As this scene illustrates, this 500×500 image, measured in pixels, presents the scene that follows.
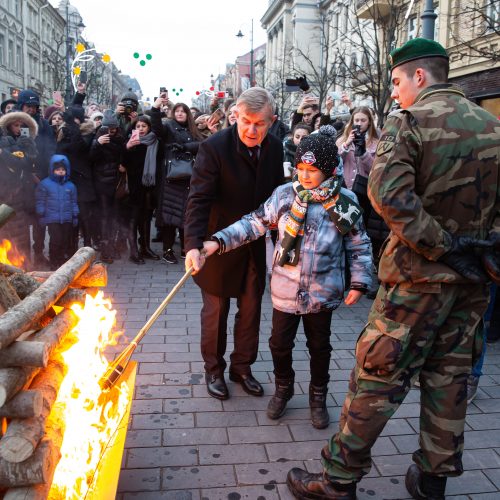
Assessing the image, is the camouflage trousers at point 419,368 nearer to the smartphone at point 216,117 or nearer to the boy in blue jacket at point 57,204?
the boy in blue jacket at point 57,204

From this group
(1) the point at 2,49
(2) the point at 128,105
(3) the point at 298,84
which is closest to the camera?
(3) the point at 298,84

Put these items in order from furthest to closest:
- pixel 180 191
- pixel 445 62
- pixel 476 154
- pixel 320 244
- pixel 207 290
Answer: pixel 180 191
pixel 207 290
pixel 320 244
pixel 445 62
pixel 476 154

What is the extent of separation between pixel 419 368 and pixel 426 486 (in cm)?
68

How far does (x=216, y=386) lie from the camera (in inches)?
163

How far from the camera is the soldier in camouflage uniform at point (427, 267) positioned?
254cm

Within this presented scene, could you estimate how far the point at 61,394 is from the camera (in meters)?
2.56

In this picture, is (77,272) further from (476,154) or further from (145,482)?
(476,154)

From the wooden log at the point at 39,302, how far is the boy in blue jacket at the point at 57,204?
14.0 feet

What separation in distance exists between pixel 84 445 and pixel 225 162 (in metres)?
2.03

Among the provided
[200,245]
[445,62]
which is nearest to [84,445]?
[200,245]

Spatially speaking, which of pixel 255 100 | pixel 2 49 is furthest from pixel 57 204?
pixel 2 49

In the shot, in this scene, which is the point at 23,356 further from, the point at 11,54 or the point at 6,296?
the point at 11,54

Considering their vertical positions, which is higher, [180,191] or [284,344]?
[180,191]

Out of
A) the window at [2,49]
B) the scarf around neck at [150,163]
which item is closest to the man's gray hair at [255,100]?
the scarf around neck at [150,163]
